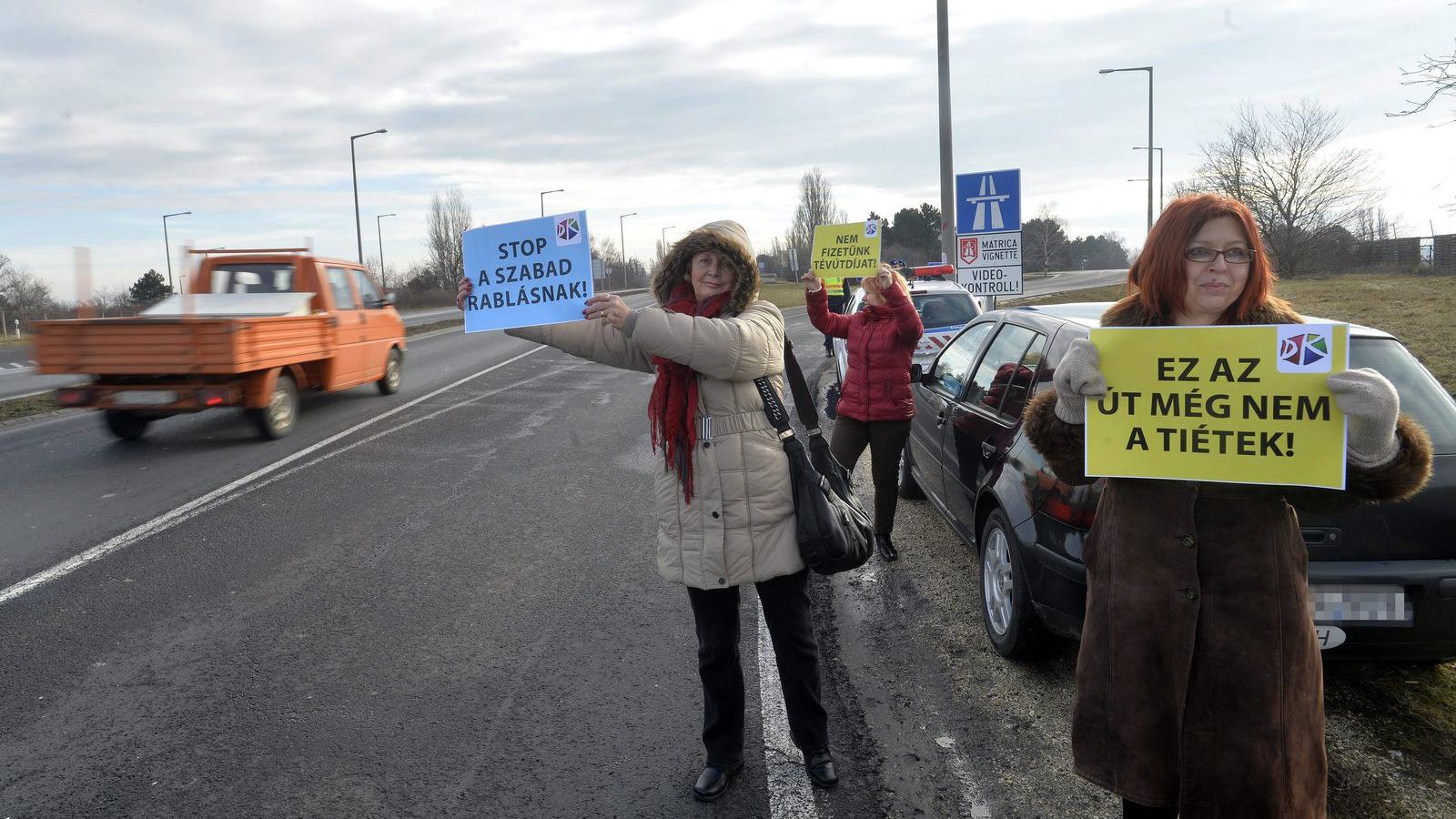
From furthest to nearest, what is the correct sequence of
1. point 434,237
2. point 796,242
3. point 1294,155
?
point 796,242
point 434,237
point 1294,155

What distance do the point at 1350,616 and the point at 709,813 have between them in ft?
7.43

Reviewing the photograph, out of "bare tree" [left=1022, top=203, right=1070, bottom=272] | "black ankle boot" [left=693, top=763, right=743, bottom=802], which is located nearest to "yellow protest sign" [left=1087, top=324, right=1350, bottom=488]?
"black ankle boot" [left=693, top=763, right=743, bottom=802]

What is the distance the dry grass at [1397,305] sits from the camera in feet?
40.6

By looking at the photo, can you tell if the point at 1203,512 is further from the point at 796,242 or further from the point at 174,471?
the point at 796,242

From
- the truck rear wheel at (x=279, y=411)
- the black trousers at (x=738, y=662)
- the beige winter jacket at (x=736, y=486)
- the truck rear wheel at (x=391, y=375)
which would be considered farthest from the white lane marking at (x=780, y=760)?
the truck rear wheel at (x=391, y=375)

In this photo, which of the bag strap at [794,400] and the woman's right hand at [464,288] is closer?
the bag strap at [794,400]

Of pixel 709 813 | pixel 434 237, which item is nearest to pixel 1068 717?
pixel 709 813

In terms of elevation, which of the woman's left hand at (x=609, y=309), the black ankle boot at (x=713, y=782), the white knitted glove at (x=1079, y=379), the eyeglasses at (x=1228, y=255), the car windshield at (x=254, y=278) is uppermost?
the car windshield at (x=254, y=278)

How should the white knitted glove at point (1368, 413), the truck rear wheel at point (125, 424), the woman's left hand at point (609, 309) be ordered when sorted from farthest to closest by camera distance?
1. the truck rear wheel at point (125, 424)
2. the woman's left hand at point (609, 309)
3. the white knitted glove at point (1368, 413)

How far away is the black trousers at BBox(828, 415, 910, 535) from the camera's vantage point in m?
5.69

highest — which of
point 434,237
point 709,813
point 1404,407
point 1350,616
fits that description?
point 434,237

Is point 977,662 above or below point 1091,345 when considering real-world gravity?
below

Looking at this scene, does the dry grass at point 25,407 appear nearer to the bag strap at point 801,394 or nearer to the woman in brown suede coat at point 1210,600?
the bag strap at point 801,394

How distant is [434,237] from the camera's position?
54406 millimetres
